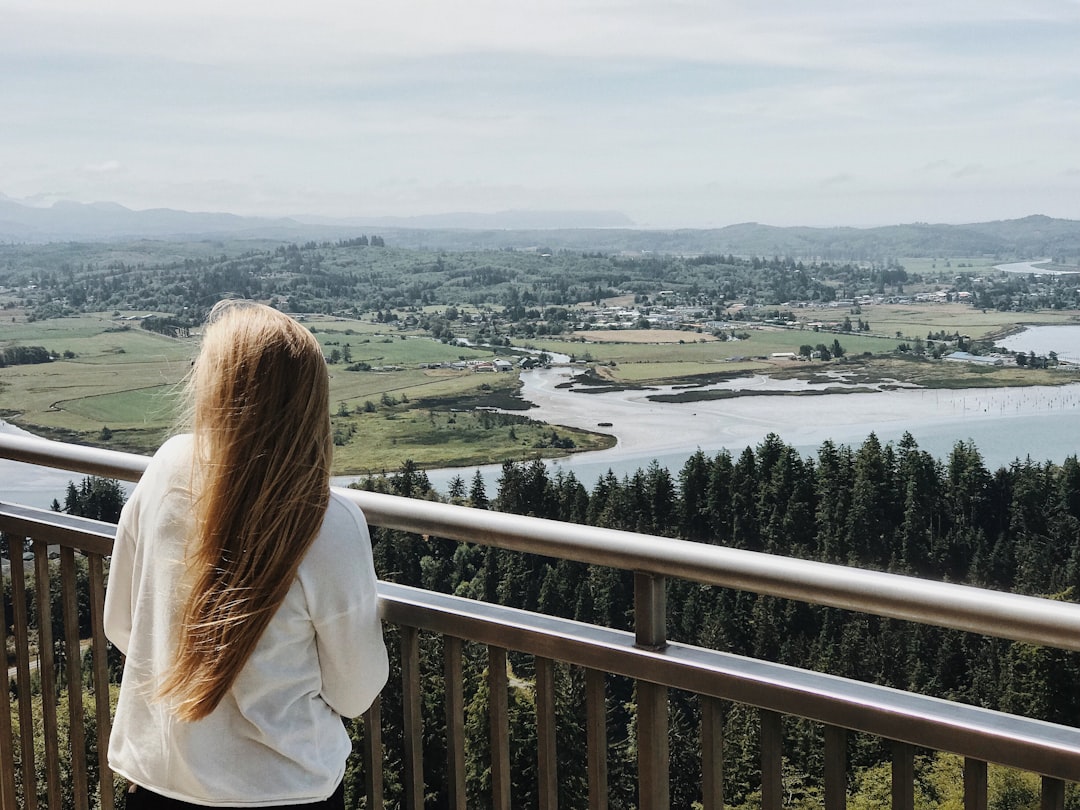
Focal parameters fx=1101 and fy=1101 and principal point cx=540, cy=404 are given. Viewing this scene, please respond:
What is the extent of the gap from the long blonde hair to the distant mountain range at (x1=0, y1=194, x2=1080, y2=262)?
23.9 meters

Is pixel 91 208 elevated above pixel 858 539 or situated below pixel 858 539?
above

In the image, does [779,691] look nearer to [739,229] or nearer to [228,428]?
[228,428]

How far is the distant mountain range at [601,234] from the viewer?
1082 inches

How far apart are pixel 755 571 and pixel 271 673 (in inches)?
23.3

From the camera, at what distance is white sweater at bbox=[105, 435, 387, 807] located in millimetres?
1312

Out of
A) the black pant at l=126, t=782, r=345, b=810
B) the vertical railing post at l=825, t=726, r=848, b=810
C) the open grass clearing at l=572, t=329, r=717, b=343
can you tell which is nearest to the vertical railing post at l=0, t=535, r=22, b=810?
the black pant at l=126, t=782, r=345, b=810

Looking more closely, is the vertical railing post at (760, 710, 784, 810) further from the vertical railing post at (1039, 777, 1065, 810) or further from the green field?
the green field

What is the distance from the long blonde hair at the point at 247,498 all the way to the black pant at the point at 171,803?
14 centimetres

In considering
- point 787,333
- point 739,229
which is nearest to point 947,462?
point 787,333

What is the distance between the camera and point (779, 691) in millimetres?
1150

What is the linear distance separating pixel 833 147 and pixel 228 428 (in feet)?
223

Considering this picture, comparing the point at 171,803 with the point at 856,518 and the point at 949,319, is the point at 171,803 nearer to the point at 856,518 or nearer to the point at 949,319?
the point at 856,518

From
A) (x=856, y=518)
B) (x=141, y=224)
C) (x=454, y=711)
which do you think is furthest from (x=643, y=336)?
(x=454, y=711)

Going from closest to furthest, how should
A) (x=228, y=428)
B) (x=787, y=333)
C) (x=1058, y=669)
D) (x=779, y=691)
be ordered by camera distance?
1. (x=779, y=691)
2. (x=228, y=428)
3. (x=1058, y=669)
4. (x=787, y=333)
